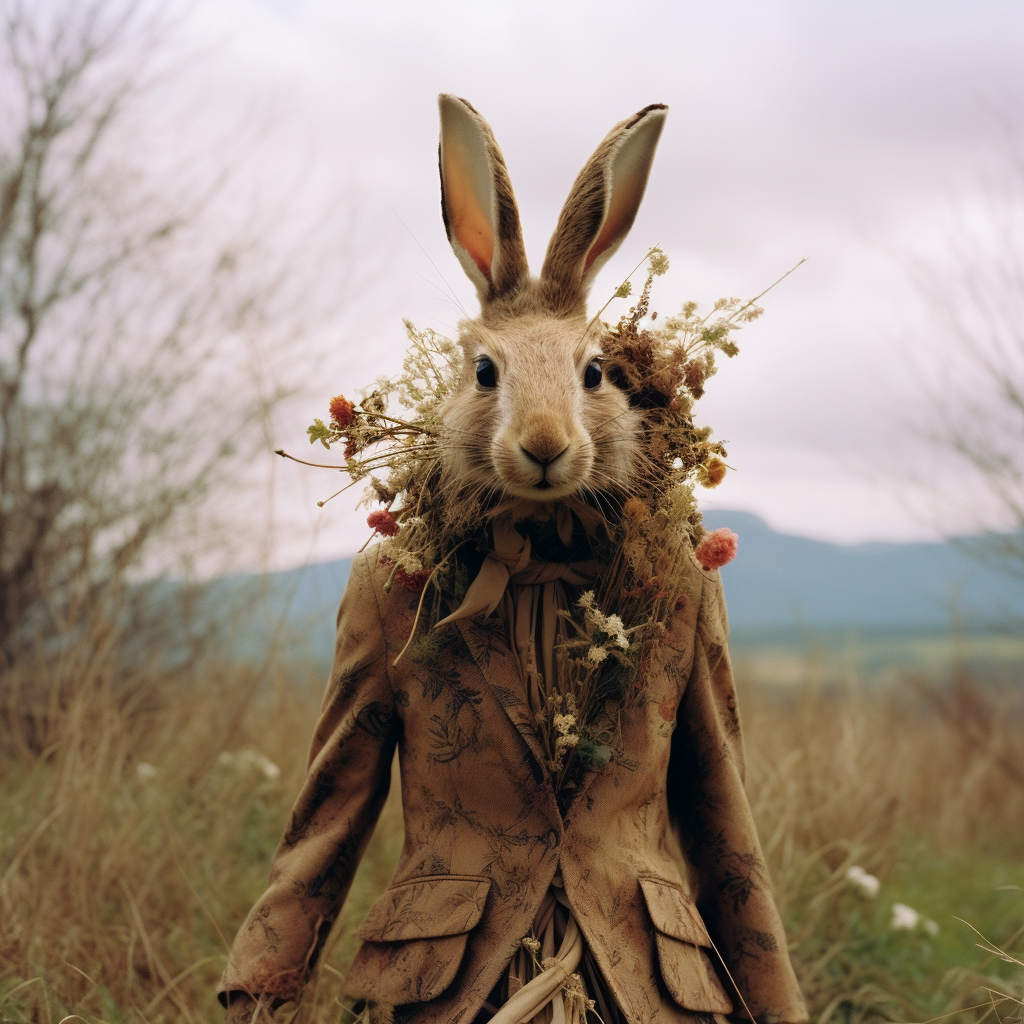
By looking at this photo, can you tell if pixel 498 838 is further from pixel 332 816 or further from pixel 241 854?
pixel 241 854

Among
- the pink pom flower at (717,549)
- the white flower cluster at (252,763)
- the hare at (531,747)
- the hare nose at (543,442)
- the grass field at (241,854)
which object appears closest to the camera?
the hare nose at (543,442)

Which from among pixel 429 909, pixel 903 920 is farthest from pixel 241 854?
pixel 903 920

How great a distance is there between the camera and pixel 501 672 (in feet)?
6.57

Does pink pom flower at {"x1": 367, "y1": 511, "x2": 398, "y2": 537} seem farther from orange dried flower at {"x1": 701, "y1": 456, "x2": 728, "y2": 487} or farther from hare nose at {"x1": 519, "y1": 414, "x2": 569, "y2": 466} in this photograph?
orange dried flower at {"x1": 701, "y1": 456, "x2": 728, "y2": 487}

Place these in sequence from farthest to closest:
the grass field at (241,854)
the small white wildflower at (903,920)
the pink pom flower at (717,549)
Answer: the small white wildflower at (903,920) < the grass field at (241,854) < the pink pom flower at (717,549)

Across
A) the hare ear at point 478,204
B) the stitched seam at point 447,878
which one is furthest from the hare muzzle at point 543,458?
the stitched seam at point 447,878

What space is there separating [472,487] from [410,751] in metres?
0.62

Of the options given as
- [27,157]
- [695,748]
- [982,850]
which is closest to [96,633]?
[695,748]

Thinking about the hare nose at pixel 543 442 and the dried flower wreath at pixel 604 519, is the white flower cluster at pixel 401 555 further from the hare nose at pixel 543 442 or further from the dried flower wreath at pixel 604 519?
the hare nose at pixel 543 442

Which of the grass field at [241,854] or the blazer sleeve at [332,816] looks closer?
the blazer sleeve at [332,816]

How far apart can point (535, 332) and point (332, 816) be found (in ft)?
3.84

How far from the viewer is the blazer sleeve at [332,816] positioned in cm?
210

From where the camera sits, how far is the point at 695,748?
87.0 inches

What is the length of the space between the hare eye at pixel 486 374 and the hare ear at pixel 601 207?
0.25 meters
